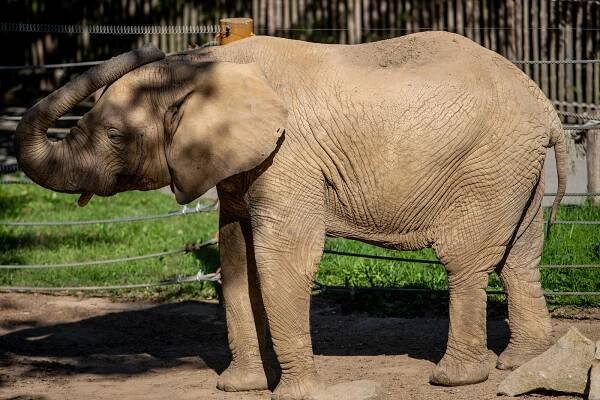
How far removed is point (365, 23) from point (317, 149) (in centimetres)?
904

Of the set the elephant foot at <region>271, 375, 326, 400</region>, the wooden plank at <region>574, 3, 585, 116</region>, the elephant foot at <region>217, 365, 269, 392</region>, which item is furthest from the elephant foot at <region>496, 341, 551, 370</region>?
the wooden plank at <region>574, 3, 585, 116</region>

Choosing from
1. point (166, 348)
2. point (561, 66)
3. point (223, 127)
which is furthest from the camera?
point (561, 66)

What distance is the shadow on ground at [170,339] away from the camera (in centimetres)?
831

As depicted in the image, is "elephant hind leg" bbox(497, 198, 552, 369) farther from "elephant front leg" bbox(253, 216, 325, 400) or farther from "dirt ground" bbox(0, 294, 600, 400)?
"elephant front leg" bbox(253, 216, 325, 400)

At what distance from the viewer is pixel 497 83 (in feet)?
23.6

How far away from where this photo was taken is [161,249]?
11062mm

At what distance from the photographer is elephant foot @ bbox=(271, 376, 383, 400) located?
277 inches

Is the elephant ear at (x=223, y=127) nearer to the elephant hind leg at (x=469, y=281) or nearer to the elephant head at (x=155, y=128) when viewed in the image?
the elephant head at (x=155, y=128)

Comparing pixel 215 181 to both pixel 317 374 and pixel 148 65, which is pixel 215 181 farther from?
pixel 317 374

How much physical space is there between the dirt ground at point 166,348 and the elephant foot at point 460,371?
0.06m

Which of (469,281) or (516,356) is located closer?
(469,281)

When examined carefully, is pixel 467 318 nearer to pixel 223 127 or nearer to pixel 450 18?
pixel 223 127

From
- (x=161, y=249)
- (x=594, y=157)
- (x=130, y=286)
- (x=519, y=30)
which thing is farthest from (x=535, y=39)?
(x=130, y=286)

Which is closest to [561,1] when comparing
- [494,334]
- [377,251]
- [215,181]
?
[377,251]
